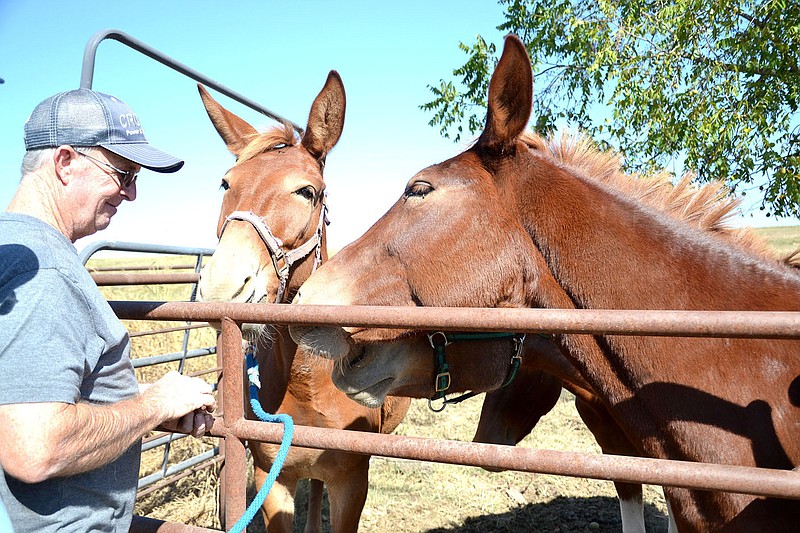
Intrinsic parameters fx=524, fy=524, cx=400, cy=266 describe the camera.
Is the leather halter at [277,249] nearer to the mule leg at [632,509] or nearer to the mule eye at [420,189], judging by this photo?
the mule eye at [420,189]

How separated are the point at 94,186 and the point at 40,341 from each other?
0.49 metres

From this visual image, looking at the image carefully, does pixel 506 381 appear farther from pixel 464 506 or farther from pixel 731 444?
pixel 464 506

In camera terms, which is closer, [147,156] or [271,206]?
[147,156]

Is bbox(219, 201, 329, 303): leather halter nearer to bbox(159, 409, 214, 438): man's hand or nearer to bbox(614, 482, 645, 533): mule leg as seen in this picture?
bbox(159, 409, 214, 438): man's hand

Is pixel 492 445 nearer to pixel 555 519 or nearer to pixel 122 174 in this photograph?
pixel 122 174

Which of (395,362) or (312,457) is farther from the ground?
(395,362)

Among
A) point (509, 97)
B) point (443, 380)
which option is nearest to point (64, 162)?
point (509, 97)

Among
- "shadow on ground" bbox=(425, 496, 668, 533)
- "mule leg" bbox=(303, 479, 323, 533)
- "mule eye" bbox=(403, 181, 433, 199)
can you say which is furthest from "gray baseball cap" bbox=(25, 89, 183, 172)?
"shadow on ground" bbox=(425, 496, 668, 533)

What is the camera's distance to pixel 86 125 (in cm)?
143

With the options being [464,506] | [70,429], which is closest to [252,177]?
[70,429]

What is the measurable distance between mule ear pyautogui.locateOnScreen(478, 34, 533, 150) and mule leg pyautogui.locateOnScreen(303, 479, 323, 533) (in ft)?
9.52

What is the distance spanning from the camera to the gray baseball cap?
1.40 metres

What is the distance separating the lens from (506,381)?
2.33 meters

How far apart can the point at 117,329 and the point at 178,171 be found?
550 mm
